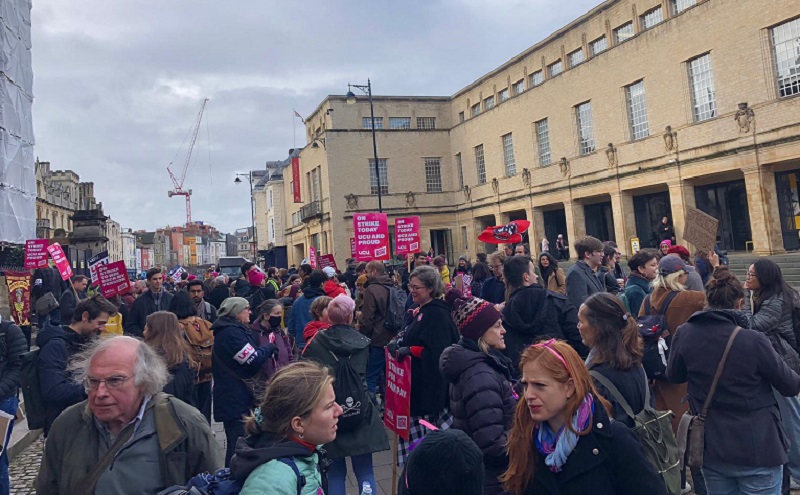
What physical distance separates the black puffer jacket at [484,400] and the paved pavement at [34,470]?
208 centimetres

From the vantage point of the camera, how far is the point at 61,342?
4.18 m

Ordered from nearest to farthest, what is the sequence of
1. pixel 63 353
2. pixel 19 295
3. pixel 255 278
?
pixel 63 353
pixel 255 278
pixel 19 295

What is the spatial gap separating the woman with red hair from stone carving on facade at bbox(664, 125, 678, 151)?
80.8 ft

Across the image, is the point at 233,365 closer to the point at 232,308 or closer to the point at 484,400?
the point at 232,308

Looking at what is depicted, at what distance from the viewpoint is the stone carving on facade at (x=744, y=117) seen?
20.5 metres

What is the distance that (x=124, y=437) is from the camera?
2.47m

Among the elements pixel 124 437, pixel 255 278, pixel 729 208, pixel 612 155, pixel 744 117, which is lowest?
pixel 124 437

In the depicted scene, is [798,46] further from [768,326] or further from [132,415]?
[132,415]

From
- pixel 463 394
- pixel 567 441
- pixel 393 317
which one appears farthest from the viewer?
pixel 393 317

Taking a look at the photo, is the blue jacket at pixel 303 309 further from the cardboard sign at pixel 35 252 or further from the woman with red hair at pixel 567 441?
the cardboard sign at pixel 35 252

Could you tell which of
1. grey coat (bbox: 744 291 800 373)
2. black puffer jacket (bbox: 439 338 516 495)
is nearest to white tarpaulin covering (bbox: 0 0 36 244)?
black puffer jacket (bbox: 439 338 516 495)

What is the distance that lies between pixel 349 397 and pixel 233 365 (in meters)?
1.33

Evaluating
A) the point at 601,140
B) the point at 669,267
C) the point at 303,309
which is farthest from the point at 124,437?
the point at 601,140

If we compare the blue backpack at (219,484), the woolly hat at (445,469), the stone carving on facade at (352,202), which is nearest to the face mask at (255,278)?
the blue backpack at (219,484)
